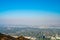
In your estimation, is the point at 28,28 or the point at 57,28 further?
the point at 28,28

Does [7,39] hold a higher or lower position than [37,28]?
lower

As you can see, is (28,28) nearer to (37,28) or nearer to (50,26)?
(37,28)

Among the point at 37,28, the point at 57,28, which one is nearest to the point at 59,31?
the point at 57,28

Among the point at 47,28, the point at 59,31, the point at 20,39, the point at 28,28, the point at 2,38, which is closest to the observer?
the point at 2,38

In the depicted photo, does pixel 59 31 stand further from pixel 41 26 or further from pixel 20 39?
pixel 20 39

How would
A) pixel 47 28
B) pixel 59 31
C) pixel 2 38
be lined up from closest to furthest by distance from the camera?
pixel 2 38 < pixel 59 31 < pixel 47 28

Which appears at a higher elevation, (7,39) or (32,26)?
(32,26)

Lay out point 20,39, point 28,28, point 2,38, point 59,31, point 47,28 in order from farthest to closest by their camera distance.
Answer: point 28,28 < point 47,28 < point 59,31 < point 20,39 < point 2,38

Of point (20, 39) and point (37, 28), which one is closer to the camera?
point (20, 39)

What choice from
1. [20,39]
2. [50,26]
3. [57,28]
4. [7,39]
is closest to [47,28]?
[50,26]
